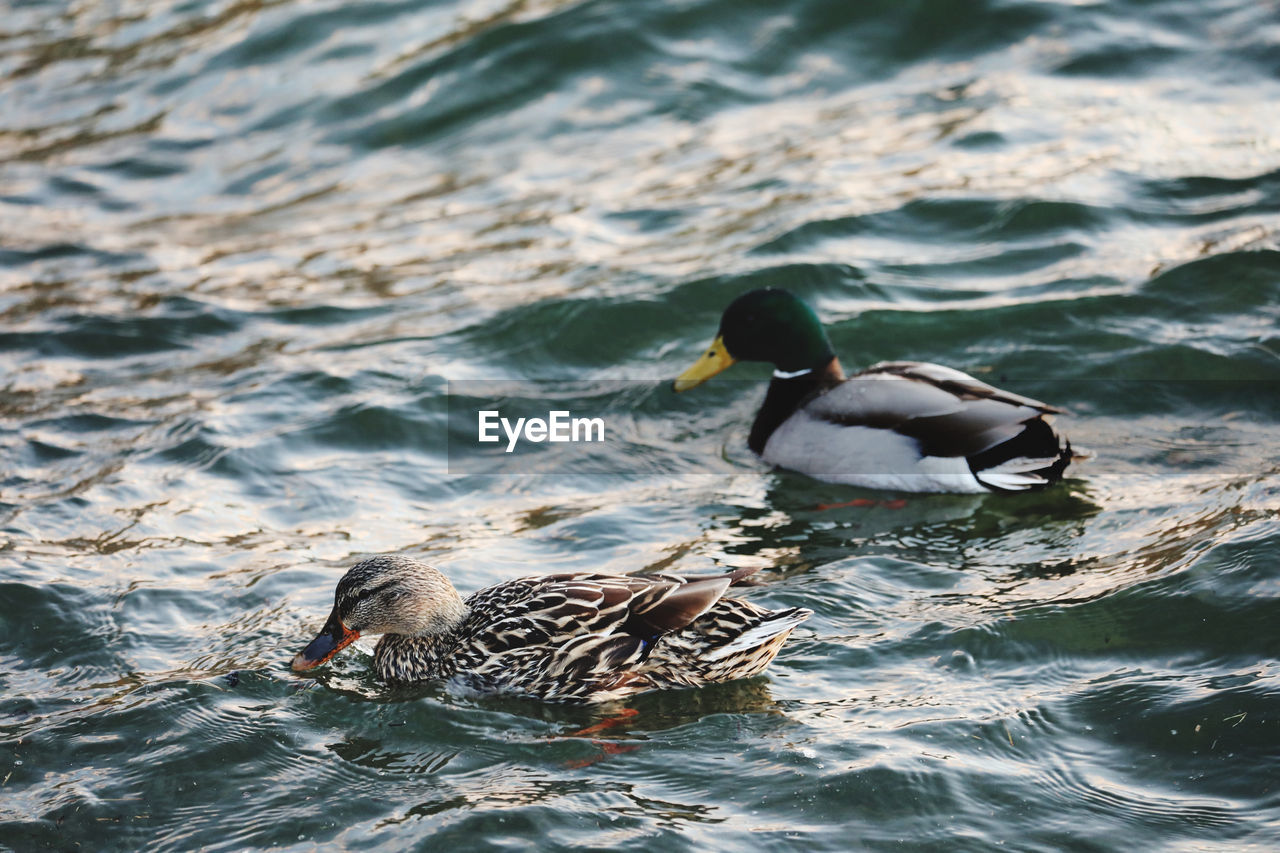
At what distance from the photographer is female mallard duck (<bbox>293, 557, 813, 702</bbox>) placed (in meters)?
5.87

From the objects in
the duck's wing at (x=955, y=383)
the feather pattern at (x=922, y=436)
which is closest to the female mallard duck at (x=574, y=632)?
the feather pattern at (x=922, y=436)

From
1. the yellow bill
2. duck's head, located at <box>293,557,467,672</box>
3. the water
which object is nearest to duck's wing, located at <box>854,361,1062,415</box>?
the water

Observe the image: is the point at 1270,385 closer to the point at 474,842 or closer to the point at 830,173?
the point at 830,173

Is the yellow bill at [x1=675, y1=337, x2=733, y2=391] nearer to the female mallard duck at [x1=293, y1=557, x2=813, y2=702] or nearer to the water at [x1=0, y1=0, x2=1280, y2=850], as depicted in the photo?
the water at [x1=0, y1=0, x2=1280, y2=850]

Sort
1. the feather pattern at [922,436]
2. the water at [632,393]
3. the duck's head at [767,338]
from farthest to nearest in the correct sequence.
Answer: the duck's head at [767,338] → the feather pattern at [922,436] → the water at [632,393]

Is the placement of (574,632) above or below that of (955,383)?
above

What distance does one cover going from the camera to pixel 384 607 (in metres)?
6.22

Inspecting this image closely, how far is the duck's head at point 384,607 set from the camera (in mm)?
6176

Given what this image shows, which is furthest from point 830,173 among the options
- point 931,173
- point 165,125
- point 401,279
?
point 165,125

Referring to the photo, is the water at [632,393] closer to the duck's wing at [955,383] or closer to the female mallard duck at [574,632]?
the female mallard duck at [574,632]

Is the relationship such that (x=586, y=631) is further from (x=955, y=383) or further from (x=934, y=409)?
(x=955, y=383)

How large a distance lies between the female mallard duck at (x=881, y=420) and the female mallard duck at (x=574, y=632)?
8.08 feet

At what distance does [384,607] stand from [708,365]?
3.79 m

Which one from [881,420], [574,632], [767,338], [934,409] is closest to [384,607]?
[574,632]
